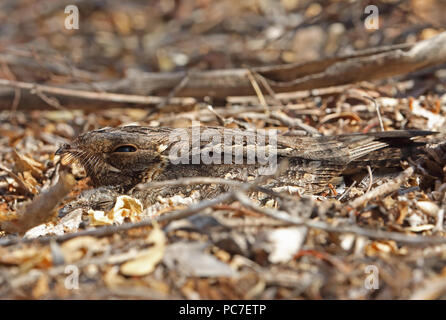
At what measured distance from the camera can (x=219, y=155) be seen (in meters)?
2.73

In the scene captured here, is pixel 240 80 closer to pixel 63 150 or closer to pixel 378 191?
pixel 63 150

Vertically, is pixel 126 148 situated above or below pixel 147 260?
above

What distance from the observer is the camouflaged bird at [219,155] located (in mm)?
2740

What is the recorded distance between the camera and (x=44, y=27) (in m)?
7.60

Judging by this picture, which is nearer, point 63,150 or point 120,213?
point 120,213

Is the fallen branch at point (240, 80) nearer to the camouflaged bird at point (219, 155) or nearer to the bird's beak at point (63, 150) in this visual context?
the camouflaged bird at point (219, 155)

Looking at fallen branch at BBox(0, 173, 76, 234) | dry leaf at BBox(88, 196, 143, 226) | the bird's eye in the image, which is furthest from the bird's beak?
fallen branch at BBox(0, 173, 76, 234)

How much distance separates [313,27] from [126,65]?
2.48 m

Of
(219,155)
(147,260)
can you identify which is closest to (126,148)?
(219,155)

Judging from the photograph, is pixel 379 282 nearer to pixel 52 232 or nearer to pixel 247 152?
pixel 247 152

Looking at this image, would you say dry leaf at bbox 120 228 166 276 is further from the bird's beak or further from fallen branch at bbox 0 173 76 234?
the bird's beak

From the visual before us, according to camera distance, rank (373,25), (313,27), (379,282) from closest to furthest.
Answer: (379,282)
(373,25)
(313,27)

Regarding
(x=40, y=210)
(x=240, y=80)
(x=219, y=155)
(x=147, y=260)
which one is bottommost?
(x=147, y=260)
